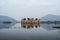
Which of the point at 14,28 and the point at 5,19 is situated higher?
the point at 5,19

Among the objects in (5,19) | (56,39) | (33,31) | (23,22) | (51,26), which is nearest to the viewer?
(56,39)

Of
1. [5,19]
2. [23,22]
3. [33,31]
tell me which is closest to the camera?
[23,22]

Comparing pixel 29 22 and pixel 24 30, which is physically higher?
pixel 29 22

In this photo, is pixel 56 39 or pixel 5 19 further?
pixel 5 19

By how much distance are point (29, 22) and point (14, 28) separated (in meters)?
1.58

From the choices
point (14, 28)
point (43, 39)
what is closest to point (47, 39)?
point (43, 39)

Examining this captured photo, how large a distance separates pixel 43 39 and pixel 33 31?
1.45 metres

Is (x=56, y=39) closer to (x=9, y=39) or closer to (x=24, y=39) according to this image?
(x=24, y=39)

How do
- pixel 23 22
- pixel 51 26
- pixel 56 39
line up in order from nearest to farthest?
pixel 56 39
pixel 23 22
pixel 51 26

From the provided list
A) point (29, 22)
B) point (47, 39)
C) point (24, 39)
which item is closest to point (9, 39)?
point (24, 39)

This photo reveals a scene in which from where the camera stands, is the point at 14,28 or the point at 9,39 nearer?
the point at 9,39

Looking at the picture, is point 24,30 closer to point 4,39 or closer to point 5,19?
point 5,19

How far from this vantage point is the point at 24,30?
17.8ft

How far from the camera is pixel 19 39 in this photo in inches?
157
